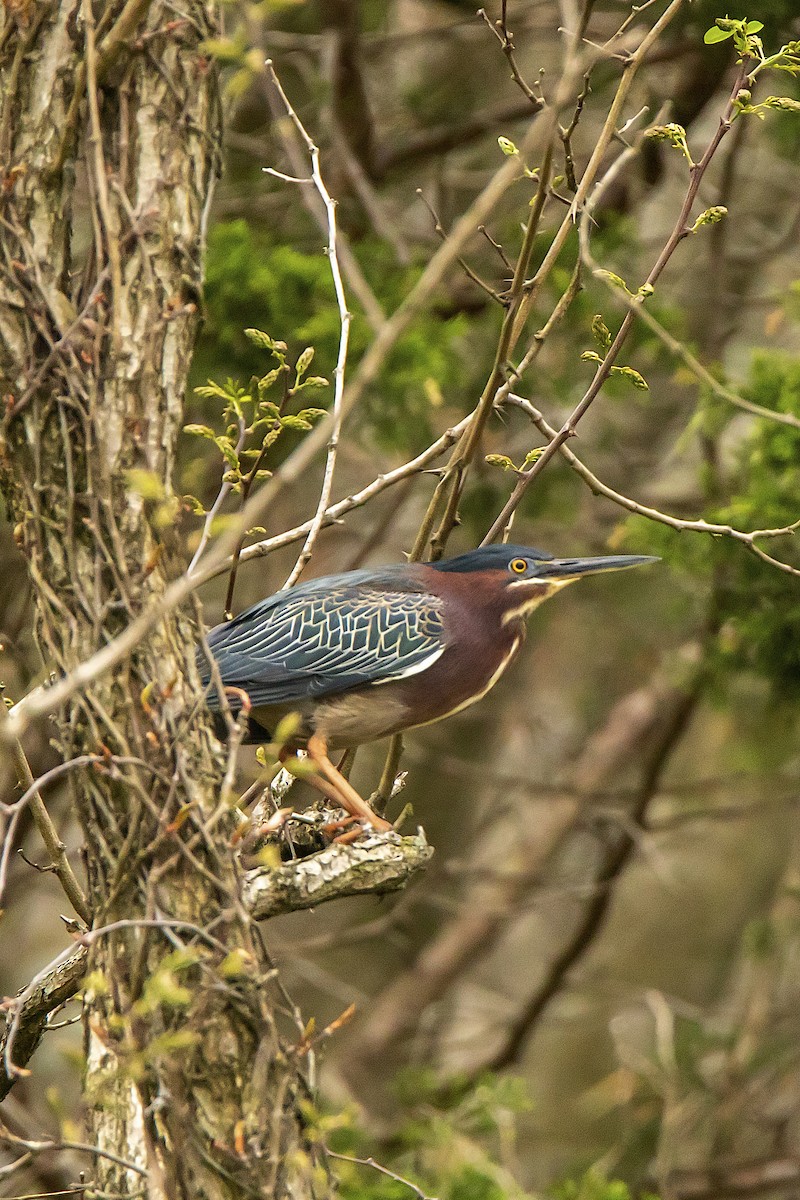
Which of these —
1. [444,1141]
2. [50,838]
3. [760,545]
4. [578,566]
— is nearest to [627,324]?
[578,566]

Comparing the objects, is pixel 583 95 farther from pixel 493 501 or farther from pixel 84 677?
pixel 493 501

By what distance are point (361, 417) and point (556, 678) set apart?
16.1 feet

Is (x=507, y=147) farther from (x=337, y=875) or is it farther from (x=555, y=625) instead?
(x=555, y=625)

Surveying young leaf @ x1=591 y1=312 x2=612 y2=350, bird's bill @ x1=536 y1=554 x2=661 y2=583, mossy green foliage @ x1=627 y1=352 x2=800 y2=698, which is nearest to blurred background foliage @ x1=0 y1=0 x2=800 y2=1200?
mossy green foliage @ x1=627 y1=352 x2=800 y2=698

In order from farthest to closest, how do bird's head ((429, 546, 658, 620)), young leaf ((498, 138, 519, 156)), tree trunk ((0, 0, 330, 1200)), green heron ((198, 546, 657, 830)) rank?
1. bird's head ((429, 546, 658, 620))
2. green heron ((198, 546, 657, 830))
3. young leaf ((498, 138, 519, 156))
4. tree trunk ((0, 0, 330, 1200))

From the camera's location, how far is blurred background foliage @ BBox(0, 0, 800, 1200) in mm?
5578

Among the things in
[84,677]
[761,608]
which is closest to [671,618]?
[761,608]

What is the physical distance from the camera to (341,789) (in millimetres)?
3404

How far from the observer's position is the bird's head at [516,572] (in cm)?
359

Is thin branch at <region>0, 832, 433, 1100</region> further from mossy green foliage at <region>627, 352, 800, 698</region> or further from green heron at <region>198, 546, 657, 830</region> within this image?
mossy green foliage at <region>627, 352, 800, 698</region>

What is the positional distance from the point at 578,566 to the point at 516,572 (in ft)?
0.54

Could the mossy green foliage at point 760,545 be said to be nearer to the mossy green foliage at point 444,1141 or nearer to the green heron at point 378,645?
the green heron at point 378,645

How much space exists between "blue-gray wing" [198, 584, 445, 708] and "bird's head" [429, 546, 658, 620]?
0.46 ft

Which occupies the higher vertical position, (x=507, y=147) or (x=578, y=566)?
(x=507, y=147)
